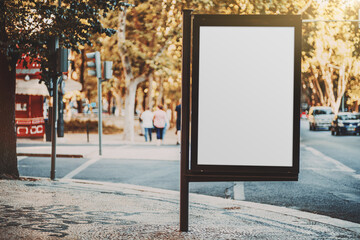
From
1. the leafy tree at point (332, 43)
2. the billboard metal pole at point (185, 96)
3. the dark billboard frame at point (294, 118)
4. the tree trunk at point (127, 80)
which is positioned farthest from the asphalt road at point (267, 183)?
the tree trunk at point (127, 80)

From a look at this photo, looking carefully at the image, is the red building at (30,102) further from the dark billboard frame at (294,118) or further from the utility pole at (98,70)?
the dark billboard frame at (294,118)

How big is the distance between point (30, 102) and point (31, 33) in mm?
18435

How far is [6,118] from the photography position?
11.2m

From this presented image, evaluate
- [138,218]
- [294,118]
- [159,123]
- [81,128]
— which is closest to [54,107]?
[138,218]

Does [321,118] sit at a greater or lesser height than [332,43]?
lesser

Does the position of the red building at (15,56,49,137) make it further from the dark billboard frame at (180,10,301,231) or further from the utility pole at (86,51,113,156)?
the dark billboard frame at (180,10,301,231)

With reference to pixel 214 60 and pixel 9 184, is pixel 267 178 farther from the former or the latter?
pixel 9 184

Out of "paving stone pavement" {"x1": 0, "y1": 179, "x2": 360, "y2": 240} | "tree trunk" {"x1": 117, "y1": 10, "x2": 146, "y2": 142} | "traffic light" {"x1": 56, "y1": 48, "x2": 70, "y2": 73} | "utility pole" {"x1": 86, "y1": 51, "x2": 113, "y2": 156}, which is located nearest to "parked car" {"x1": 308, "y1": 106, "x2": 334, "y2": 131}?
"tree trunk" {"x1": 117, "y1": 10, "x2": 146, "y2": 142}

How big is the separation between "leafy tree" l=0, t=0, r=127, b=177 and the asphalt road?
191cm

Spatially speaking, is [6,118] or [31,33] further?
[6,118]

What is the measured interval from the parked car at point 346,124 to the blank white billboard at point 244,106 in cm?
3116

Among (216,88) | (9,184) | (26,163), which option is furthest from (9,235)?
(26,163)

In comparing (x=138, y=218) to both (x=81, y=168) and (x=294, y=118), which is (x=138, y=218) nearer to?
(x=294, y=118)

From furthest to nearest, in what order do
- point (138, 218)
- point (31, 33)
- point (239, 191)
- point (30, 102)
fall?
point (30, 102) → point (31, 33) → point (239, 191) → point (138, 218)
